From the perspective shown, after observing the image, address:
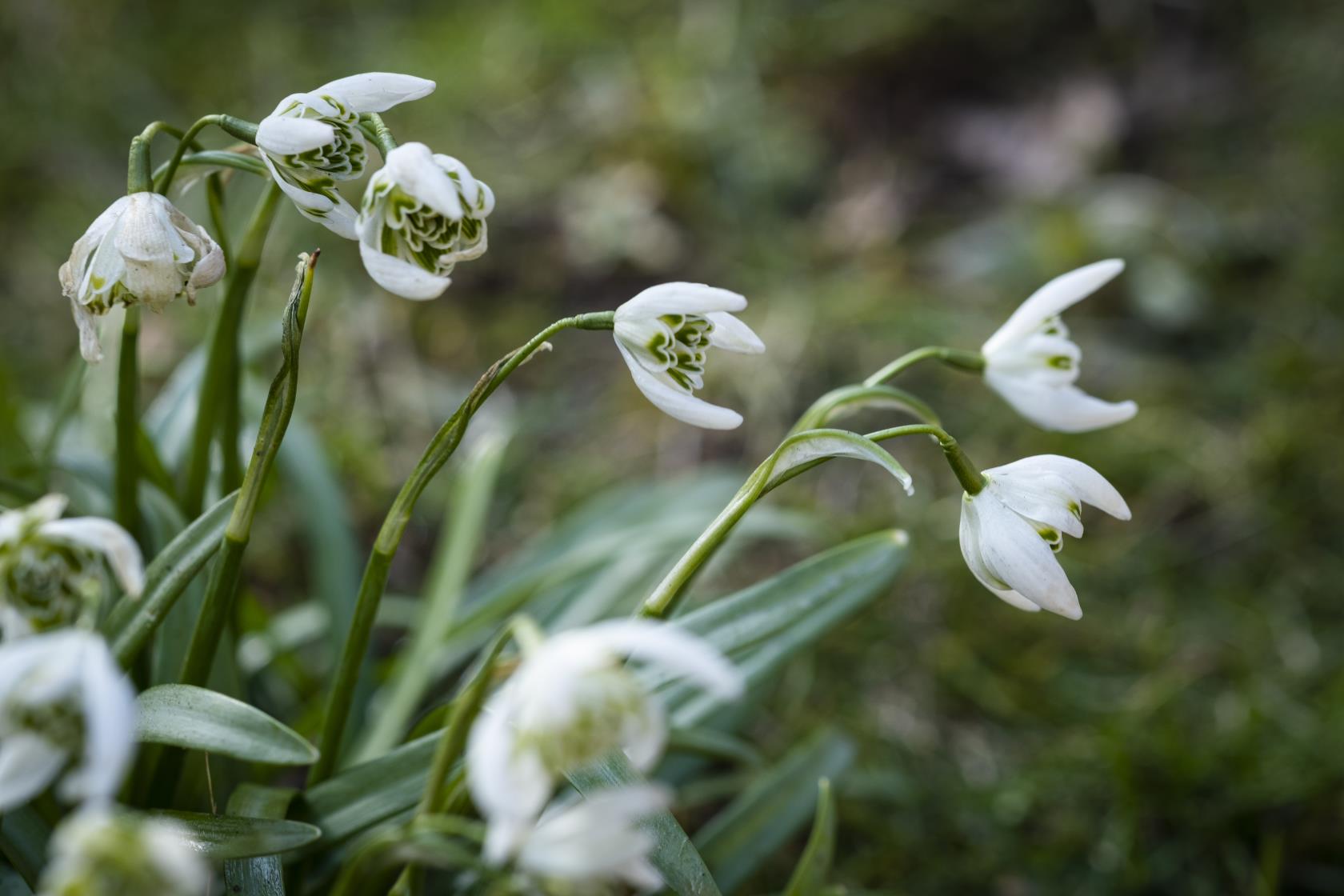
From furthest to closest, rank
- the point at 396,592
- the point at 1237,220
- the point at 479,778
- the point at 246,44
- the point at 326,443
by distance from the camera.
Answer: the point at 246,44, the point at 1237,220, the point at 326,443, the point at 396,592, the point at 479,778

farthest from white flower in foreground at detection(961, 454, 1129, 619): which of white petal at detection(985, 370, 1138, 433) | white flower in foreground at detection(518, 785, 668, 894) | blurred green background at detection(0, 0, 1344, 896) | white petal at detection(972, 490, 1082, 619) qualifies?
blurred green background at detection(0, 0, 1344, 896)

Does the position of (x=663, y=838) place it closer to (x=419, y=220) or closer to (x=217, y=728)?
(x=217, y=728)

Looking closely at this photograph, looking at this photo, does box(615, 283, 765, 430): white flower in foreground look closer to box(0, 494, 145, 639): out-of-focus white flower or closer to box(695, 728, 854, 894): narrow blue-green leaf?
box(0, 494, 145, 639): out-of-focus white flower

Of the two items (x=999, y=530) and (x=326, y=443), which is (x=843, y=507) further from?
(x=999, y=530)

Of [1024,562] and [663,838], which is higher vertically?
[1024,562]

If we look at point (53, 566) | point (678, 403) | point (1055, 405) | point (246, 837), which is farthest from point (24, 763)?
point (1055, 405)

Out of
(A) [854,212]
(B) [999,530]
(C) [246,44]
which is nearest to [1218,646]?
(B) [999,530]
